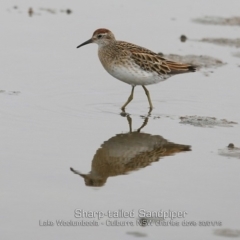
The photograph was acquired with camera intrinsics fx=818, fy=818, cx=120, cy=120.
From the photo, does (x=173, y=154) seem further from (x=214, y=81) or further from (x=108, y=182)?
(x=214, y=81)

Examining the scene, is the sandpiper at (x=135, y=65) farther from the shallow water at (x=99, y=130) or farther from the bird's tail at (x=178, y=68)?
the shallow water at (x=99, y=130)

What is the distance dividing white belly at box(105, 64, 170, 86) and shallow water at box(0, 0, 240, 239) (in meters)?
0.49

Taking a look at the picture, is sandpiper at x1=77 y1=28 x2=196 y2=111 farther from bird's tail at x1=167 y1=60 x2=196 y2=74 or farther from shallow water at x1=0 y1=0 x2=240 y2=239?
shallow water at x1=0 y1=0 x2=240 y2=239

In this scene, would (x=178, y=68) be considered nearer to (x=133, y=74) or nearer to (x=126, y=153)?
(x=133, y=74)

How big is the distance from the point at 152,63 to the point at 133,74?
42 centimetres

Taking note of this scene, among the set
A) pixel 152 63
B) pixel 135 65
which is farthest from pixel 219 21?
pixel 135 65

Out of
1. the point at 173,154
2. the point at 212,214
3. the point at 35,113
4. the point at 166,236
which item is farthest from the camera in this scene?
the point at 35,113

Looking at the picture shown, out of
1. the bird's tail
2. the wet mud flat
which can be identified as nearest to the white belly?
the bird's tail

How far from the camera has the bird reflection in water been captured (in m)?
9.86

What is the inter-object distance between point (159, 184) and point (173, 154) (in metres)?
1.32

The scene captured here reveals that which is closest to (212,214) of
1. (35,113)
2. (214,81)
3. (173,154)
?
(173,154)

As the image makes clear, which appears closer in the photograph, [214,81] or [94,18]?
[214,81]

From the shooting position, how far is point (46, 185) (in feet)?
30.6

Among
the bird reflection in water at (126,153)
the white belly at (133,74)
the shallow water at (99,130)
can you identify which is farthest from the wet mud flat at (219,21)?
the bird reflection in water at (126,153)
